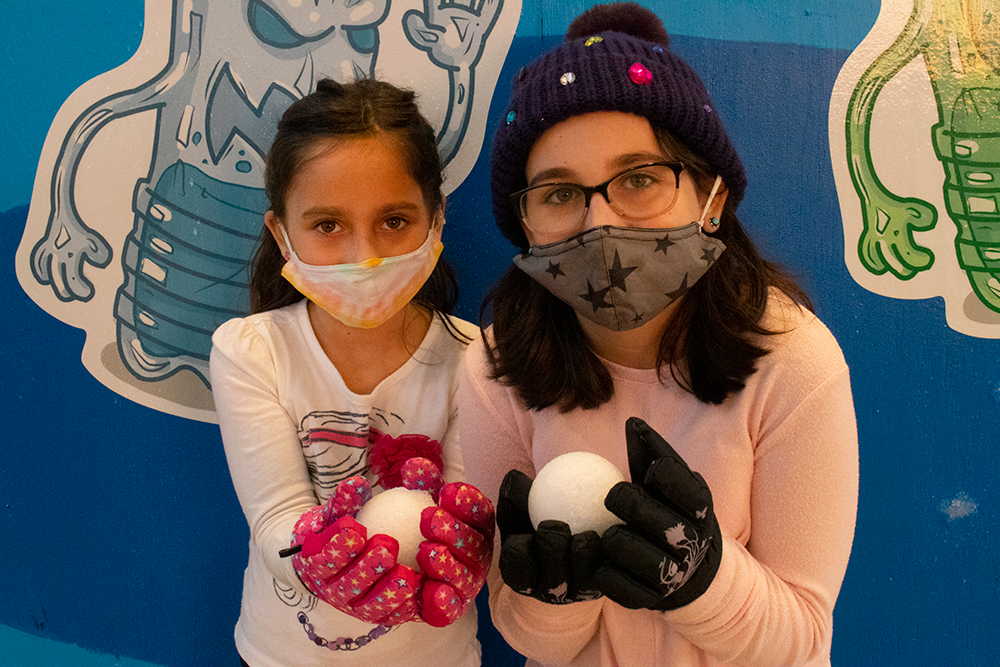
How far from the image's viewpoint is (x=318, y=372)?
5.33 ft

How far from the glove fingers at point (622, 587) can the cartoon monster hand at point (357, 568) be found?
351 millimetres

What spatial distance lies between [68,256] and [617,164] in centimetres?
160

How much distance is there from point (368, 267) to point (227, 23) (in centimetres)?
89

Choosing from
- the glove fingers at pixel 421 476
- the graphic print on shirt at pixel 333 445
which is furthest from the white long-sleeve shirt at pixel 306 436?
the glove fingers at pixel 421 476

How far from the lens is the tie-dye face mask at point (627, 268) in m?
1.15

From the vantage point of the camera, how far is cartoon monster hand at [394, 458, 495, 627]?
1.13 meters

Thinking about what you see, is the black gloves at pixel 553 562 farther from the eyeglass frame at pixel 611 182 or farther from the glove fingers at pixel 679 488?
the eyeglass frame at pixel 611 182

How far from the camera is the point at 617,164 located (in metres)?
1.16

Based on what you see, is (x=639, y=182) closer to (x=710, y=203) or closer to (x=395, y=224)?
(x=710, y=203)

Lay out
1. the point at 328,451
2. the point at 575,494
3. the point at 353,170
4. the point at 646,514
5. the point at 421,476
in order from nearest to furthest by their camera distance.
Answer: the point at 646,514 → the point at 575,494 → the point at 421,476 → the point at 353,170 → the point at 328,451

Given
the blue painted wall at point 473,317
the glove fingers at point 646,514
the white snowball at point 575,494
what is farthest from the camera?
the blue painted wall at point 473,317

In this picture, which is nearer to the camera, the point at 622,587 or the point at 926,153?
the point at 622,587

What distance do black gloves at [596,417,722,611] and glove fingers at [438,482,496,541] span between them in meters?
0.26

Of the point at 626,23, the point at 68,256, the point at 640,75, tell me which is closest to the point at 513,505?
the point at 640,75
